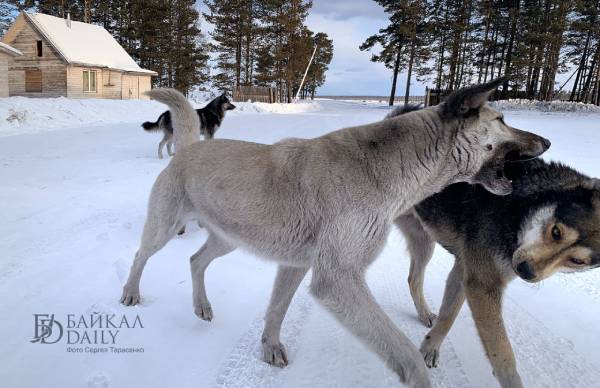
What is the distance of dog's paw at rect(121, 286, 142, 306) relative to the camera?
3.44 metres

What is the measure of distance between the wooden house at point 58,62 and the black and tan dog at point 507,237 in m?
36.0

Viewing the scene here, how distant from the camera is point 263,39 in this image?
5000cm

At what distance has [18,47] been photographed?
34.3m

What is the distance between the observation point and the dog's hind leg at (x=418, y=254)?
364cm

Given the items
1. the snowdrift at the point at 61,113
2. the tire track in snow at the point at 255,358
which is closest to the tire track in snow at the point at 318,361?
the tire track in snow at the point at 255,358

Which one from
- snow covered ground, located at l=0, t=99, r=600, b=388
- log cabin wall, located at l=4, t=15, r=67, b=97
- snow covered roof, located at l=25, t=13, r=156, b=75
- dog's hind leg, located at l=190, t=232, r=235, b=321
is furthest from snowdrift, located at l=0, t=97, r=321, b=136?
dog's hind leg, located at l=190, t=232, r=235, b=321

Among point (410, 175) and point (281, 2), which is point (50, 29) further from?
point (410, 175)

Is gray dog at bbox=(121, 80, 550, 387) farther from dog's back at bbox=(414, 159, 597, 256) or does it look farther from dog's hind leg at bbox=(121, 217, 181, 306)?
dog's hind leg at bbox=(121, 217, 181, 306)

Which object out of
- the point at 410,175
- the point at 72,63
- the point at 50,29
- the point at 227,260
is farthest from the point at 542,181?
the point at 50,29

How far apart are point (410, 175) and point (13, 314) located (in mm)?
3050

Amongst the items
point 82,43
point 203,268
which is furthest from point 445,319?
point 82,43

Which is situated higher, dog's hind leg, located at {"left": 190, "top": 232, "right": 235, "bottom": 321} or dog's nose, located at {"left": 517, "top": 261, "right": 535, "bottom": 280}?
dog's nose, located at {"left": 517, "top": 261, "right": 535, "bottom": 280}

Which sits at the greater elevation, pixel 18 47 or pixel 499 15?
pixel 499 15

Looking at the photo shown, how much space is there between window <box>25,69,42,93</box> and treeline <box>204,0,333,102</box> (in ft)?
70.0
